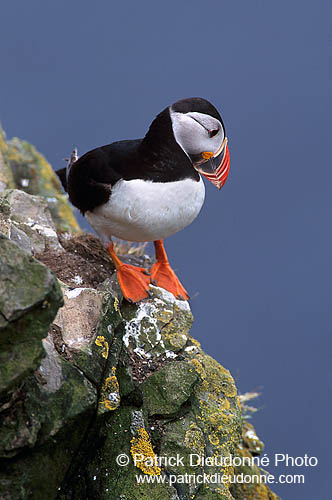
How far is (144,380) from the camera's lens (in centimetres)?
451

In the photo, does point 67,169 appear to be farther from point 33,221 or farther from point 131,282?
point 131,282

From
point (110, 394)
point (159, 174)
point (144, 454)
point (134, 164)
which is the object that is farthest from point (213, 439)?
point (134, 164)

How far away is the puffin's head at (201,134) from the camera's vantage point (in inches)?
189

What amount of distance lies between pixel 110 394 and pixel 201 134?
7.63ft

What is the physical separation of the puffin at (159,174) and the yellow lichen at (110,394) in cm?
174

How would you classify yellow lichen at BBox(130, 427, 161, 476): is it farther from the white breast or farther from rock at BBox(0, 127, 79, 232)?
rock at BBox(0, 127, 79, 232)

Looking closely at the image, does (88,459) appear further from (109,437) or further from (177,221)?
(177,221)

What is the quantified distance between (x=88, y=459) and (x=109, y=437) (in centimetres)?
21

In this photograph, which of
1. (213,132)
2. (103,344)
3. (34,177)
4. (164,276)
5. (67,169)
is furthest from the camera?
(34,177)

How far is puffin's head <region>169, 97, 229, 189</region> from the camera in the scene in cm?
480

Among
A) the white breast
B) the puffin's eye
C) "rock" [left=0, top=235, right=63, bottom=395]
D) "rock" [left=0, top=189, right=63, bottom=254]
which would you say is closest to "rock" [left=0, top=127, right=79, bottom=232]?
"rock" [left=0, top=189, right=63, bottom=254]

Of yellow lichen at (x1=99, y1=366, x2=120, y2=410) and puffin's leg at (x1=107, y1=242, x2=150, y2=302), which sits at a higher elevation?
puffin's leg at (x1=107, y1=242, x2=150, y2=302)

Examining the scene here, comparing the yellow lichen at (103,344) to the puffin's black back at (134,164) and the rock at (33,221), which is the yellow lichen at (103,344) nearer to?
the puffin's black back at (134,164)

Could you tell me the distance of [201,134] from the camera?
488cm
